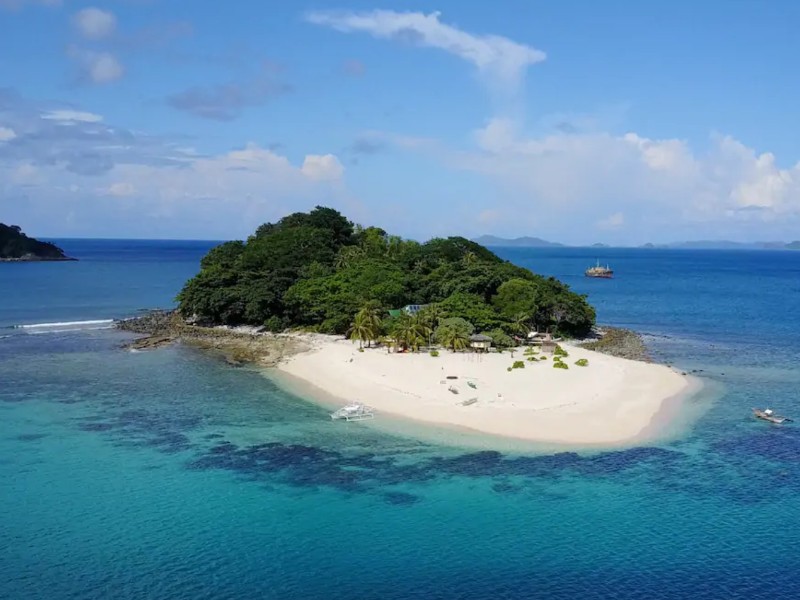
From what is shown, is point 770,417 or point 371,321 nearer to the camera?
point 770,417

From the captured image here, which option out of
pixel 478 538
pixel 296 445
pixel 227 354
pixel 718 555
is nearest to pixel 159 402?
pixel 296 445

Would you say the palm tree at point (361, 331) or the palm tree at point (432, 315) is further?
the palm tree at point (432, 315)

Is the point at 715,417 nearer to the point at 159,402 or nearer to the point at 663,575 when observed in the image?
the point at 663,575

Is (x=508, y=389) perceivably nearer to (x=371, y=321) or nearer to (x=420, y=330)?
(x=420, y=330)

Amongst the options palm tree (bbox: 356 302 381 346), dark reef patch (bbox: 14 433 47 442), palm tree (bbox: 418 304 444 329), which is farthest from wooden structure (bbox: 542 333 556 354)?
dark reef patch (bbox: 14 433 47 442)

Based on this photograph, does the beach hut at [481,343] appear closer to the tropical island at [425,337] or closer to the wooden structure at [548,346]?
the tropical island at [425,337]

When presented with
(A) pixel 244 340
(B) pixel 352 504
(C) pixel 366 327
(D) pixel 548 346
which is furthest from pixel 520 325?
(B) pixel 352 504

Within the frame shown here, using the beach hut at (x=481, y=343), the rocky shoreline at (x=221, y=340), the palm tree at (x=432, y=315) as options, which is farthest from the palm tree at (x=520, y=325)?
the rocky shoreline at (x=221, y=340)
